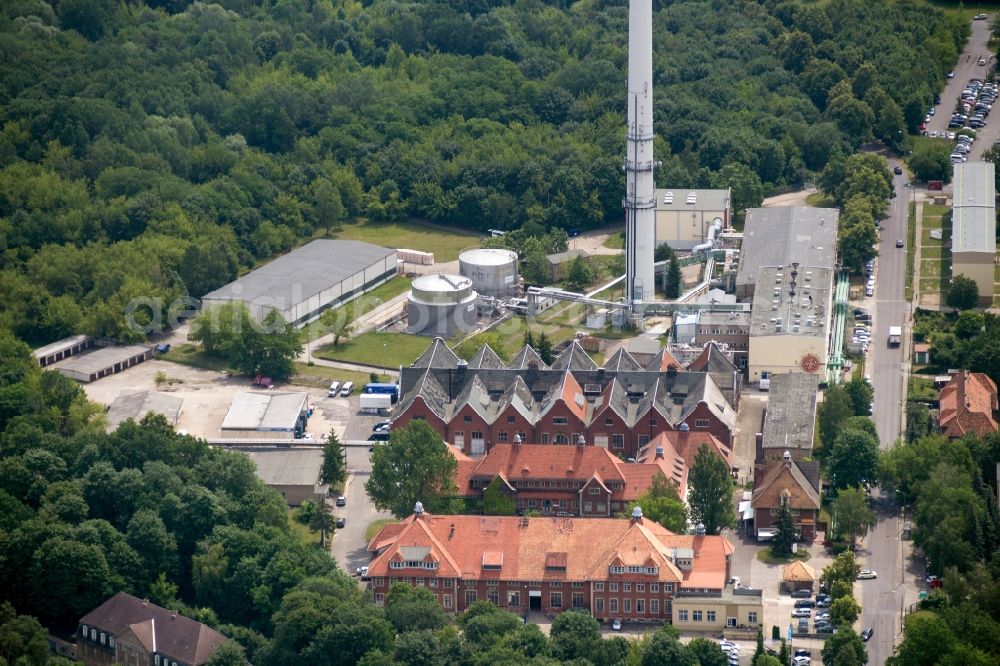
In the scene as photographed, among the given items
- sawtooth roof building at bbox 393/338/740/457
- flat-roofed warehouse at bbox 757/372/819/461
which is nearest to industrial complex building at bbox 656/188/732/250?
flat-roofed warehouse at bbox 757/372/819/461

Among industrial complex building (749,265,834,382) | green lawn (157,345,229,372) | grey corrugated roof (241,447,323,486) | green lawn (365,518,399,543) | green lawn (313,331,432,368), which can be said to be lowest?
green lawn (365,518,399,543)

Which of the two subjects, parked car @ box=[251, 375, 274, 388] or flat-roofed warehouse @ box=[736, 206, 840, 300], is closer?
parked car @ box=[251, 375, 274, 388]

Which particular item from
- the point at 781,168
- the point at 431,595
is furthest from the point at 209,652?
the point at 781,168

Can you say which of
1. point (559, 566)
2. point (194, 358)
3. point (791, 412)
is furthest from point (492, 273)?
point (559, 566)

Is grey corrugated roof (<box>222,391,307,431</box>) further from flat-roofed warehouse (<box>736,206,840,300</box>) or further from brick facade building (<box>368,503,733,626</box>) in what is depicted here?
flat-roofed warehouse (<box>736,206,840,300</box>)

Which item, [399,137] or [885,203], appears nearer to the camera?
[885,203]

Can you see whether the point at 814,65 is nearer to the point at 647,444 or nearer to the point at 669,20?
the point at 669,20

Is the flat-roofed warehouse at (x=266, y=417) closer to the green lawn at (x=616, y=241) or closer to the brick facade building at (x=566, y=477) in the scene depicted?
the brick facade building at (x=566, y=477)
